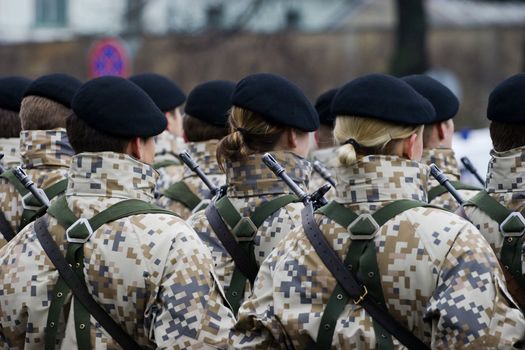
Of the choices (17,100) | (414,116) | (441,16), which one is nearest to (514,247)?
(414,116)

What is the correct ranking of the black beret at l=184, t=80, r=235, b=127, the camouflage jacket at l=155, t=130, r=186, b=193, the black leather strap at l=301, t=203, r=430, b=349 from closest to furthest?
1. the black leather strap at l=301, t=203, r=430, b=349
2. the black beret at l=184, t=80, r=235, b=127
3. the camouflage jacket at l=155, t=130, r=186, b=193

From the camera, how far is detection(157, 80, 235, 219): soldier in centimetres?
700

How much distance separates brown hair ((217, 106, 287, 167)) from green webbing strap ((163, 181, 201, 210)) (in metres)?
1.43

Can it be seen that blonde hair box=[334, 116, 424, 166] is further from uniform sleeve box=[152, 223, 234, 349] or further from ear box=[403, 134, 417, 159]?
uniform sleeve box=[152, 223, 234, 349]

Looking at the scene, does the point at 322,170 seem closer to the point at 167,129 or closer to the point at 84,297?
the point at 167,129

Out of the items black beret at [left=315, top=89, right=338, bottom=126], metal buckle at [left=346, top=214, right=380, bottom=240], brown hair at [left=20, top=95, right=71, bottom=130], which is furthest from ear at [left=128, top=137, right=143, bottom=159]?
black beret at [left=315, top=89, right=338, bottom=126]

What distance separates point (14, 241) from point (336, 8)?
41.9 m

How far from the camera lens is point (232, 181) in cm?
569

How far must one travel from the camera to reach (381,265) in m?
4.32

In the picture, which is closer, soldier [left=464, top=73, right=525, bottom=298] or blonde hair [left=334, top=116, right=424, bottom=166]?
blonde hair [left=334, top=116, right=424, bottom=166]

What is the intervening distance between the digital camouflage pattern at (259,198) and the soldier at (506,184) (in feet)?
2.85

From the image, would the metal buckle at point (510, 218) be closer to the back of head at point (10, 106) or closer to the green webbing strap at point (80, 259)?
the green webbing strap at point (80, 259)

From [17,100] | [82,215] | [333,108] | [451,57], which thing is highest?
[333,108]

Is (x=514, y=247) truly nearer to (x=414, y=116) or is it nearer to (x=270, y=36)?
(x=414, y=116)
